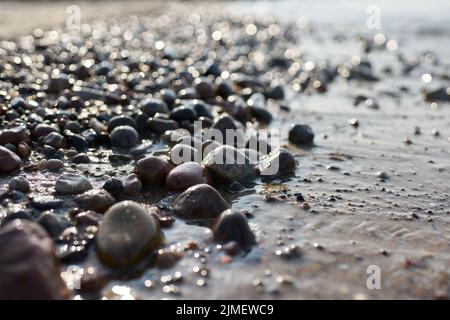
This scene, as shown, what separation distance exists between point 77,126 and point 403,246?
9.14 feet

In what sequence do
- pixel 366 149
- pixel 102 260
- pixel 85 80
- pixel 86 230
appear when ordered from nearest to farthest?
pixel 102 260, pixel 86 230, pixel 366 149, pixel 85 80

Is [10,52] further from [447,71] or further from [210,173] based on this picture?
[447,71]

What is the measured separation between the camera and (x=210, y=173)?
3609mm

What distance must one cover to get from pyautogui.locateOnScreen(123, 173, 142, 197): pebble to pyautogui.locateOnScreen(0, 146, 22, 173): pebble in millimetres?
792

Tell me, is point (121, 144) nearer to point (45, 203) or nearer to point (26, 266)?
point (45, 203)

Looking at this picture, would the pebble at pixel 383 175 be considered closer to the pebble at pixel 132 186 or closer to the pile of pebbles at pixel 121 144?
the pile of pebbles at pixel 121 144

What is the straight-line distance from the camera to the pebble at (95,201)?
303 cm

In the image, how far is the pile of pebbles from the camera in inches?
103

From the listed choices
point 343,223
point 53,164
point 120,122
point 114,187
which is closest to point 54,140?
point 53,164

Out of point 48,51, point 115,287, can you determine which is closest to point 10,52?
point 48,51

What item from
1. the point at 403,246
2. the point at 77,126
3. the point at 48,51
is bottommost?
the point at 403,246

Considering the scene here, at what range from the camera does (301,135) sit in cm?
479

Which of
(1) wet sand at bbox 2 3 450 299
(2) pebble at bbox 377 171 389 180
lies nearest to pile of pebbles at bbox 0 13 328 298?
(1) wet sand at bbox 2 3 450 299

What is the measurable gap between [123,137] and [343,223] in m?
2.02
